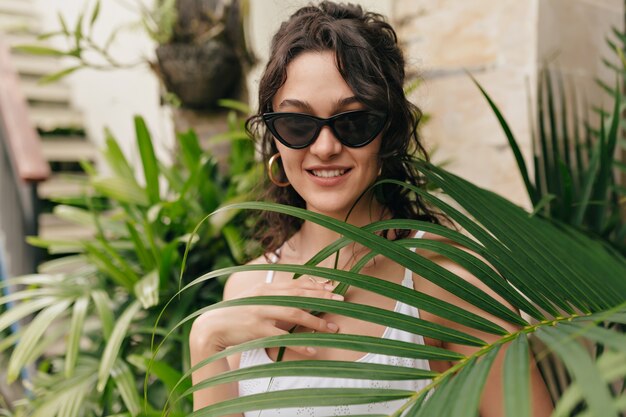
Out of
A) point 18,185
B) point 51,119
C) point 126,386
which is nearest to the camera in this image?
point 126,386

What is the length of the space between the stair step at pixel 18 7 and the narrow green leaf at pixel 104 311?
4197 millimetres

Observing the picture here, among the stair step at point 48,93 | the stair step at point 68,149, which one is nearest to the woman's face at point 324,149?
the stair step at point 68,149

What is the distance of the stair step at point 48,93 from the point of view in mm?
4656

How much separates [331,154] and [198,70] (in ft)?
5.64

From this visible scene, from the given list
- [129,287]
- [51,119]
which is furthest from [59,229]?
[129,287]

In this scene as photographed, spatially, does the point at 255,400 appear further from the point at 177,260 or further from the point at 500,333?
the point at 177,260

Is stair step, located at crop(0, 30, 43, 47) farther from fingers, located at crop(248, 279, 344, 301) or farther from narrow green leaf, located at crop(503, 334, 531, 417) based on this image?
narrow green leaf, located at crop(503, 334, 531, 417)

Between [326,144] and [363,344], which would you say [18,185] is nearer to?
[326,144]

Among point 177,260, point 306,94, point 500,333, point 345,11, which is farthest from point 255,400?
point 177,260

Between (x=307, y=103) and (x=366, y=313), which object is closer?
(x=366, y=313)

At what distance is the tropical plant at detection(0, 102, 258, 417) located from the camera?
1726 mm

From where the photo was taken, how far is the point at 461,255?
0.85 metres

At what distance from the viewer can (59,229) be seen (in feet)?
13.1

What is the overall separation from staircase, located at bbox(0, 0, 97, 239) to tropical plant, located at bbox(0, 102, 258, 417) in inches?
77.5
